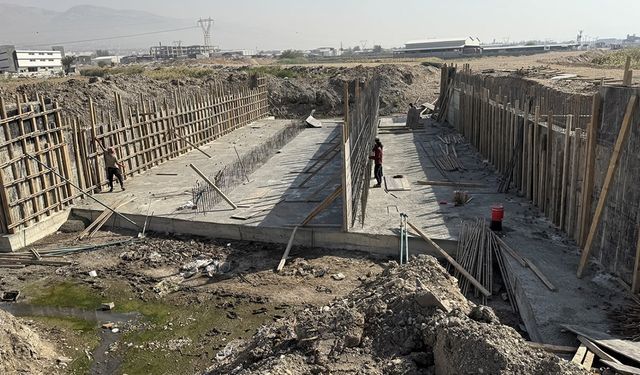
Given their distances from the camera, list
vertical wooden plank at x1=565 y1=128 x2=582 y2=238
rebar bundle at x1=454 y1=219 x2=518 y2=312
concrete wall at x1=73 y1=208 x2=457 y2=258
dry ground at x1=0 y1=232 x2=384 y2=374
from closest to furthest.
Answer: dry ground at x1=0 y1=232 x2=384 y2=374
rebar bundle at x1=454 y1=219 x2=518 y2=312
vertical wooden plank at x1=565 y1=128 x2=582 y2=238
concrete wall at x1=73 y1=208 x2=457 y2=258

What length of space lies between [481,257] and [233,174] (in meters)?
8.60

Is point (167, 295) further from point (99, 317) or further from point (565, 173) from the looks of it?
point (565, 173)

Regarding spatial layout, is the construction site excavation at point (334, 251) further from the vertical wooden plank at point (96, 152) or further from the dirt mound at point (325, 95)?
the dirt mound at point (325, 95)

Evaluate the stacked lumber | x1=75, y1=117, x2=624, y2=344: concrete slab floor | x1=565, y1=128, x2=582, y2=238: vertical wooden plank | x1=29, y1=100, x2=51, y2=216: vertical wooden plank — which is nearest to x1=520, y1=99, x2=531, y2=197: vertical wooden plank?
x1=75, y1=117, x2=624, y2=344: concrete slab floor

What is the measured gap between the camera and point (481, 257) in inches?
352

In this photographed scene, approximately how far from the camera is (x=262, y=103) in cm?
Answer: 2909

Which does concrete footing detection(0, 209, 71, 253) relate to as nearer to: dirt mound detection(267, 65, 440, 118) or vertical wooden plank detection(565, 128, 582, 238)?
vertical wooden plank detection(565, 128, 582, 238)

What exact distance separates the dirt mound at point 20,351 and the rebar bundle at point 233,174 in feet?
17.7

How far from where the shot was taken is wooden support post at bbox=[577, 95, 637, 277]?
23.8ft

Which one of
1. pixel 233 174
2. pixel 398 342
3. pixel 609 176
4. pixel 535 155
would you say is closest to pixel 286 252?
pixel 398 342

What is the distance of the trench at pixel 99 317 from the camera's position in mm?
7195

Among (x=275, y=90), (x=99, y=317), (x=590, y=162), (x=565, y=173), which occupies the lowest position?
(x=99, y=317)

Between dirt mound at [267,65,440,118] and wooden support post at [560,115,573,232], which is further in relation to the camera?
dirt mound at [267,65,440,118]

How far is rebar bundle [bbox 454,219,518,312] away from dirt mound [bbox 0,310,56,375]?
21.8 feet
